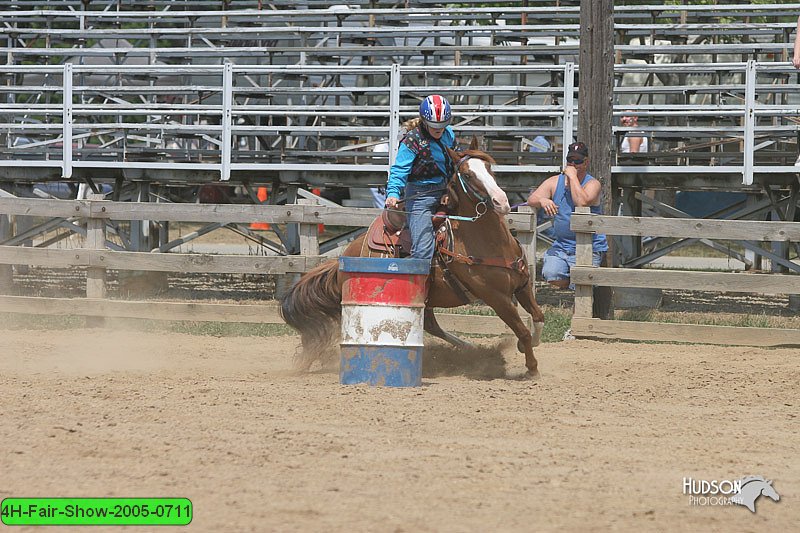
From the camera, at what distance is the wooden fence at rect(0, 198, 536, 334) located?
11.0 meters

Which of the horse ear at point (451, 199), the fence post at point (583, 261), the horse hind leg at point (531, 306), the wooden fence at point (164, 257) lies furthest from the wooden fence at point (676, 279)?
the horse ear at point (451, 199)

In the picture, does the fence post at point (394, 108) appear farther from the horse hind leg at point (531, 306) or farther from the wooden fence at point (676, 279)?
the horse hind leg at point (531, 306)

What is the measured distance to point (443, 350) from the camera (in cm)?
925

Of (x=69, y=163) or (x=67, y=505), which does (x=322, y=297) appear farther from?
(x=69, y=163)

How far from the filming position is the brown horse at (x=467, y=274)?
7.96 meters

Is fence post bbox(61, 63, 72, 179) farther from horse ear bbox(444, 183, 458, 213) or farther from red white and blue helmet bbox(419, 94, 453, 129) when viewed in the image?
red white and blue helmet bbox(419, 94, 453, 129)

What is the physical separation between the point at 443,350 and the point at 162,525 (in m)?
5.13

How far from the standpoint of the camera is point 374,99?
19.8 metres

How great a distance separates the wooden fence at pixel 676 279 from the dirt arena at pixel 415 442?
1.20m

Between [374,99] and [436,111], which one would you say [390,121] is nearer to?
[436,111]

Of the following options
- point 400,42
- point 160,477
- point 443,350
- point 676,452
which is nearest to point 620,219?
point 443,350

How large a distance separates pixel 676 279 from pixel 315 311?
152 inches

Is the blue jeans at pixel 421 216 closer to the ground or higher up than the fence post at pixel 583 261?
higher up

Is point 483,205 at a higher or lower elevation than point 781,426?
higher
